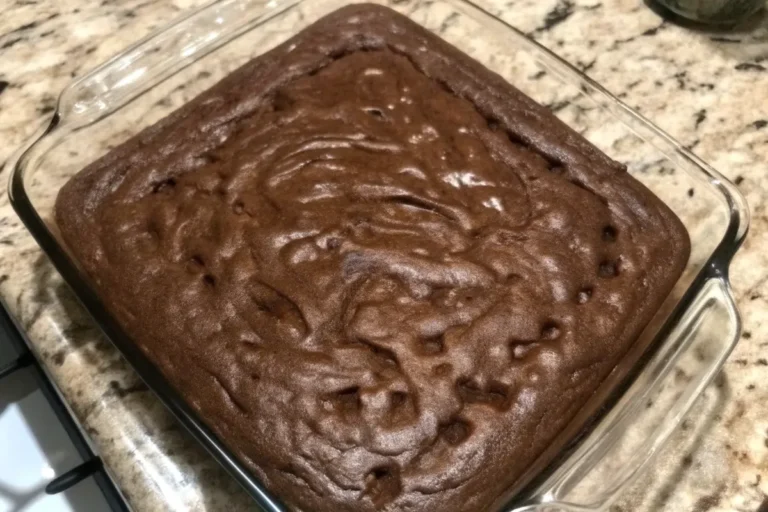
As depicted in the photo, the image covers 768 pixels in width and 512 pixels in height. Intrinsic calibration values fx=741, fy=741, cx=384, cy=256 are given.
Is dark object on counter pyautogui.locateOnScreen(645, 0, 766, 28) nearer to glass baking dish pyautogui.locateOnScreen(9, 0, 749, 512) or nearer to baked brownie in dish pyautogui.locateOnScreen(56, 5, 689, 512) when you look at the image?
glass baking dish pyautogui.locateOnScreen(9, 0, 749, 512)

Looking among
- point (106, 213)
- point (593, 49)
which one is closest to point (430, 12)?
point (593, 49)

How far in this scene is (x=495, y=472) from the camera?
747 mm

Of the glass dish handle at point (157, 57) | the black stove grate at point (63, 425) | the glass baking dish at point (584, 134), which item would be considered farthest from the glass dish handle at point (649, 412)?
the glass dish handle at point (157, 57)

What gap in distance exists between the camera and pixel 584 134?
3.76ft

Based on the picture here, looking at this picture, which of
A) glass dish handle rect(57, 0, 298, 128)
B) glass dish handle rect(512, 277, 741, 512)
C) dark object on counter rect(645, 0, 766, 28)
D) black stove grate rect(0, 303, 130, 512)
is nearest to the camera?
glass dish handle rect(512, 277, 741, 512)

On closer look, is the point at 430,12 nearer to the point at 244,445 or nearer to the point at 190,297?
the point at 190,297

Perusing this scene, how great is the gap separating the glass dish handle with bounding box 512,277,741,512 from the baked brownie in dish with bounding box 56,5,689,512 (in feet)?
0.15

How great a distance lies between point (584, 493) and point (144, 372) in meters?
0.47

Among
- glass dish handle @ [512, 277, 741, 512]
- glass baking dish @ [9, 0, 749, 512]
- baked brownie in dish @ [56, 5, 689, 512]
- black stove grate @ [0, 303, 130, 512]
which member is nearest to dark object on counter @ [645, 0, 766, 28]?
glass baking dish @ [9, 0, 749, 512]

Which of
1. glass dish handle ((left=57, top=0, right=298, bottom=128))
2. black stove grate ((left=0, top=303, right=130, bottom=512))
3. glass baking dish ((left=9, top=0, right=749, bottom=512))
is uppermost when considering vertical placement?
glass dish handle ((left=57, top=0, right=298, bottom=128))

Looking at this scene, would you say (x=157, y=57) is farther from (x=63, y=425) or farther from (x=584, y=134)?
(x=584, y=134)

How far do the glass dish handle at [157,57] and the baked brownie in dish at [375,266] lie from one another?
0.39ft

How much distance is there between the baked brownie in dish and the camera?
75 centimetres

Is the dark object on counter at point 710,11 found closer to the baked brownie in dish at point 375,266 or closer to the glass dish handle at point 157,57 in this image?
the baked brownie in dish at point 375,266
